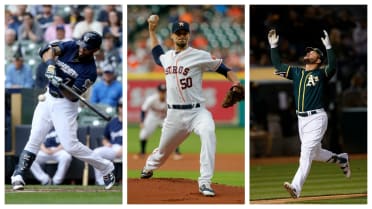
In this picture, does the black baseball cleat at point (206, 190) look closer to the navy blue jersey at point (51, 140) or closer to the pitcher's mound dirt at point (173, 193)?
the pitcher's mound dirt at point (173, 193)

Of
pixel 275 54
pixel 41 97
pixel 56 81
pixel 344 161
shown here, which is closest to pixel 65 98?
pixel 56 81

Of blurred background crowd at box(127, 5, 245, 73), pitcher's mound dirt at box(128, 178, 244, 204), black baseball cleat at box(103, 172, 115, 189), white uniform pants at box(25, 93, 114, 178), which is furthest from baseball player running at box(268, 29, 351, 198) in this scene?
blurred background crowd at box(127, 5, 245, 73)

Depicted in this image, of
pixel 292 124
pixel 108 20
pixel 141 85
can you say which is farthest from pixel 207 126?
pixel 141 85

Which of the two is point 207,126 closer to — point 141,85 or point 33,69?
point 33,69

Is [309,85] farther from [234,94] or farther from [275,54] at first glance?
[234,94]

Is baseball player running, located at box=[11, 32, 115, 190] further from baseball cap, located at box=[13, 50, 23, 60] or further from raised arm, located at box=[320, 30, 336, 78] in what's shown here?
raised arm, located at box=[320, 30, 336, 78]
